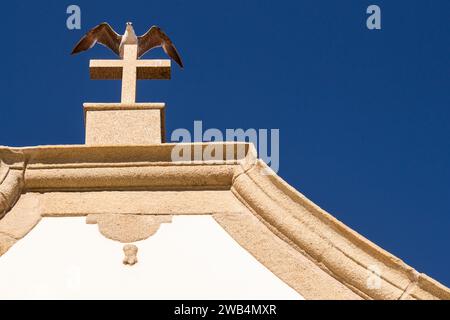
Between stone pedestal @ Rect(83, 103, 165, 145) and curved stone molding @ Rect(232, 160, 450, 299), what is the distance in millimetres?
843

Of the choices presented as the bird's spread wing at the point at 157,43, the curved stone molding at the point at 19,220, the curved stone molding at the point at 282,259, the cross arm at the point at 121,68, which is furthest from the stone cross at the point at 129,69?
the curved stone molding at the point at 282,259

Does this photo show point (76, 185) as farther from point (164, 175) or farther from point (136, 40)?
point (136, 40)

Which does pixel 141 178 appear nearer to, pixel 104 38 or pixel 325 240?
pixel 325 240

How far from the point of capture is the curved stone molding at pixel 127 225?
6.03 metres

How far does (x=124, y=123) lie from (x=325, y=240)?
1.75 meters

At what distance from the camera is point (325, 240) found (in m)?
5.89

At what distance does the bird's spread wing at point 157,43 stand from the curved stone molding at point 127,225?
6.12ft

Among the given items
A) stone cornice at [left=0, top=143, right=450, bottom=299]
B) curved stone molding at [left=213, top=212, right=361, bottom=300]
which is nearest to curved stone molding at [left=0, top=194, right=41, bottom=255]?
stone cornice at [left=0, top=143, right=450, bottom=299]

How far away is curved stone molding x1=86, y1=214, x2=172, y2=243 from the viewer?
6027 millimetres

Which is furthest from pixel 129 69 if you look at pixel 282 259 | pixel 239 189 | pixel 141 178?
pixel 282 259

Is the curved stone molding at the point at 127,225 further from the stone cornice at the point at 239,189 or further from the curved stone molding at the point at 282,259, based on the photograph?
the curved stone molding at the point at 282,259
